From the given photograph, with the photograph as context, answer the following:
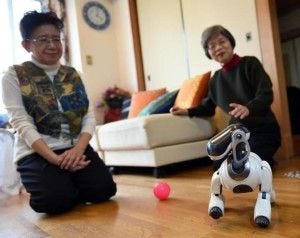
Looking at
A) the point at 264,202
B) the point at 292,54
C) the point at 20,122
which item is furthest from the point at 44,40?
the point at 292,54

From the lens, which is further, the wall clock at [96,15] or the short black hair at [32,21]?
the wall clock at [96,15]

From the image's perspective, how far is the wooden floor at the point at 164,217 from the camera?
0.97m

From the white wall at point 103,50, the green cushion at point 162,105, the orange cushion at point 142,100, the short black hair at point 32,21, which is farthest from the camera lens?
the white wall at point 103,50

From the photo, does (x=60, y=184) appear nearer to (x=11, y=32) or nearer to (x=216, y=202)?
(x=216, y=202)

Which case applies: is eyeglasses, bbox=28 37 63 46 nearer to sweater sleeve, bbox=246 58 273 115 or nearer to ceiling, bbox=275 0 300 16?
sweater sleeve, bbox=246 58 273 115

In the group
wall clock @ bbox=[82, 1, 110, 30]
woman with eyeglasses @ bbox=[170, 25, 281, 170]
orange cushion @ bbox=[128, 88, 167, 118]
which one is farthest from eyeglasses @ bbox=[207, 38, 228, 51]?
wall clock @ bbox=[82, 1, 110, 30]

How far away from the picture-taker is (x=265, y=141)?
1.77 meters

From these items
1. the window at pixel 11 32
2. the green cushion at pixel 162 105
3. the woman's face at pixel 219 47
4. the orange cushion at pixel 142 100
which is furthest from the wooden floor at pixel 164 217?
the window at pixel 11 32

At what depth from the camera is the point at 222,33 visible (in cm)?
176

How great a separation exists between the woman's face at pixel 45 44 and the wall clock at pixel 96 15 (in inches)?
94.8

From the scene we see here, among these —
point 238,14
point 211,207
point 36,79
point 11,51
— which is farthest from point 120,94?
point 211,207

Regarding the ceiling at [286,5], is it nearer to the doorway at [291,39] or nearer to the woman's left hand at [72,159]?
the doorway at [291,39]

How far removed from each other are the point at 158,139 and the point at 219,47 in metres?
0.70

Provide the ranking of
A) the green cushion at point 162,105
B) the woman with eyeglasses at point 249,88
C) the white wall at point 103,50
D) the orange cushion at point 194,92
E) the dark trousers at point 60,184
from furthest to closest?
the white wall at point 103,50 → the green cushion at point 162,105 → the orange cushion at point 194,92 → the woman with eyeglasses at point 249,88 → the dark trousers at point 60,184
